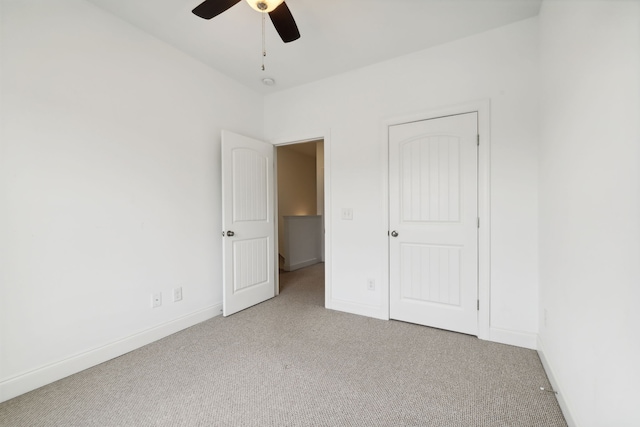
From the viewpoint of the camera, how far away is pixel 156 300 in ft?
7.44

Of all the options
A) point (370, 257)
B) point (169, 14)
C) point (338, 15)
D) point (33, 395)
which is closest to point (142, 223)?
point (33, 395)

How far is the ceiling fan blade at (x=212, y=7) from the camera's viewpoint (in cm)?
154

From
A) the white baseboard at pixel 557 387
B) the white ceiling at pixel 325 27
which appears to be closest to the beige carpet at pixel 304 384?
the white baseboard at pixel 557 387

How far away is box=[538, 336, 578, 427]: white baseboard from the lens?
1.28 metres

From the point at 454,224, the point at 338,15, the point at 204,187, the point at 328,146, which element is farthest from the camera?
the point at 328,146

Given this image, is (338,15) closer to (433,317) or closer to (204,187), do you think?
(204,187)

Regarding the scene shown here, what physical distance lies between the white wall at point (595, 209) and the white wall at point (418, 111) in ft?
1.27

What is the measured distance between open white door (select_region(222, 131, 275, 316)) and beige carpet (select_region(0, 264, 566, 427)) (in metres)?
0.57

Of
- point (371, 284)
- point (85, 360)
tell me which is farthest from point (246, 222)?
point (85, 360)

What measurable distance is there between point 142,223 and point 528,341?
331cm

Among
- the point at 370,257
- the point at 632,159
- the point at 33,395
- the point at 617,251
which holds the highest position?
the point at 632,159

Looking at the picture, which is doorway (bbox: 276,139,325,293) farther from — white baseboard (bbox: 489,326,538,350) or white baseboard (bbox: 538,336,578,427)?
white baseboard (bbox: 538,336,578,427)

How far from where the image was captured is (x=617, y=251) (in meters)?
0.90

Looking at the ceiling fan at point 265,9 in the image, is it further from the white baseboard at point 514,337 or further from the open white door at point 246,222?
the white baseboard at point 514,337
